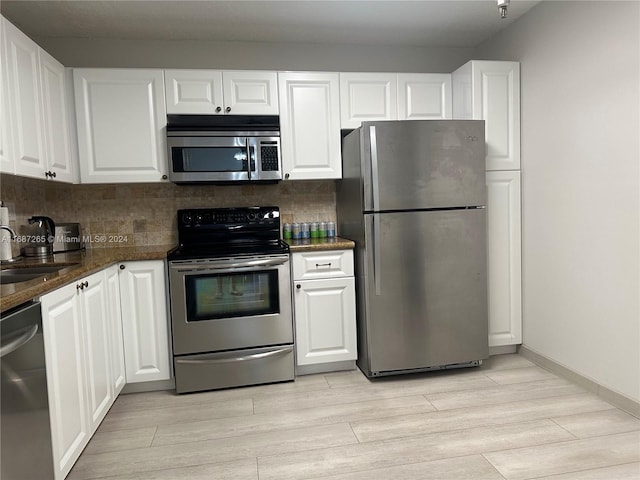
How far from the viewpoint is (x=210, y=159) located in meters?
2.82

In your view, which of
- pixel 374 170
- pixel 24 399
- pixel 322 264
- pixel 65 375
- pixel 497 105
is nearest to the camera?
pixel 24 399

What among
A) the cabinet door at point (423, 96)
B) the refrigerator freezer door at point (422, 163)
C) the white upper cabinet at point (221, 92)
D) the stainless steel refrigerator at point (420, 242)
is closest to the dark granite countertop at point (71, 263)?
the stainless steel refrigerator at point (420, 242)

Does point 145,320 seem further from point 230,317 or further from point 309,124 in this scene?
point 309,124

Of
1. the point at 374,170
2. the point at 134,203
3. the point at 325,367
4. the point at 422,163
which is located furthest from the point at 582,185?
the point at 134,203

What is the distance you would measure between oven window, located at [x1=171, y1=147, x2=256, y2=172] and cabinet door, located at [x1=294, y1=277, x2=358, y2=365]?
2.96ft

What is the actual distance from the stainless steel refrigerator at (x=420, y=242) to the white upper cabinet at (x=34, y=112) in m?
1.80

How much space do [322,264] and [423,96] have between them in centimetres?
A: 145

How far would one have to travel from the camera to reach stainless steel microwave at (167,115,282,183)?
2779 millimetres

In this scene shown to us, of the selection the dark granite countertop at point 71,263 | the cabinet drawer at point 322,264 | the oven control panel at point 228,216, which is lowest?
the cabinet drawer at point 322,264

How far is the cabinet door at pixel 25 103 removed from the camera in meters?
2.01

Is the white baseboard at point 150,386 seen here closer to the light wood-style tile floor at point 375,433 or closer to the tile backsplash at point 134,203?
the light wood-style tile floor at point 375,433

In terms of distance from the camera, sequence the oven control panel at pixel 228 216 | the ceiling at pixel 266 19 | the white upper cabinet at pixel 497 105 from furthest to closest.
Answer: the oven control panel at pixel 228 216 < the white upper cabinet at pixel 497 105 < the ceiling at pixel 266 19

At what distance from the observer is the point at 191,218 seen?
303cm

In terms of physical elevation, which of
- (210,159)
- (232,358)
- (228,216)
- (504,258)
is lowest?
(232,358)
